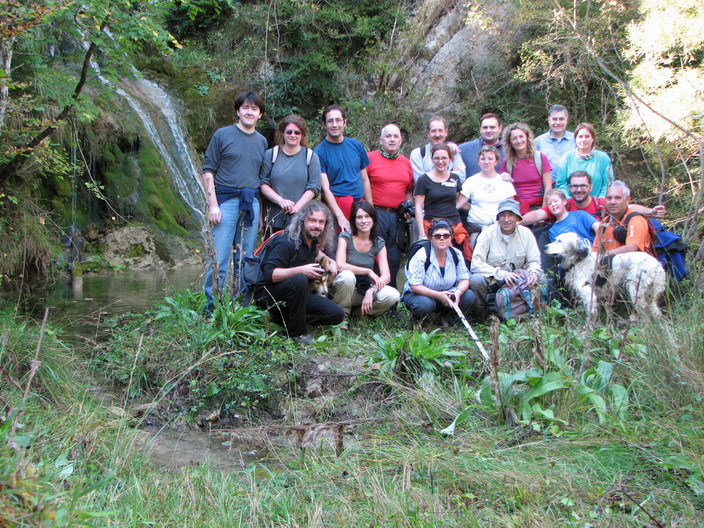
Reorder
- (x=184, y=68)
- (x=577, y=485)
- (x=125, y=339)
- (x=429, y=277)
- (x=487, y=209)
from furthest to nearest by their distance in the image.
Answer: (x=184, y=68) → (x=487, y=209) → (x=429, y=277) → (x=125, y=339) → (x=577, y=485)

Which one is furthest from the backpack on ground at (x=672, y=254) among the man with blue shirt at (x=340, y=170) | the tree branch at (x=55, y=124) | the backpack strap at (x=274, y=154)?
the tree branch at (x=55, y=124)

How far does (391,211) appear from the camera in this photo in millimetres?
6176

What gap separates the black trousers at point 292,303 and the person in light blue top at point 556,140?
2881 millimetres

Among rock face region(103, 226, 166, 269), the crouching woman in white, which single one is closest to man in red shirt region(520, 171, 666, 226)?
the crouching woman in white

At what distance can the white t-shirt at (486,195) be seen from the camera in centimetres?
594

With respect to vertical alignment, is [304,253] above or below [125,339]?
above

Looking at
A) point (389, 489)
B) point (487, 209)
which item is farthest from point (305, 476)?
point (487, 209)

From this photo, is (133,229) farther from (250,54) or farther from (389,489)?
(389,489)

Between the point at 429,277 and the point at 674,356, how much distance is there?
8.40ft

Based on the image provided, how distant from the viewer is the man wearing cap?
5.58 metres

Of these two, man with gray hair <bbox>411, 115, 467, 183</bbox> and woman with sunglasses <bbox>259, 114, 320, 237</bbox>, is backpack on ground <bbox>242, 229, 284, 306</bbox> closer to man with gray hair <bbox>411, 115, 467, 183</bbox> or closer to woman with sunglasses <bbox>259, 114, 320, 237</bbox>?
woman with sunglasses <bbox>259, 114, 320, 237</bbox>

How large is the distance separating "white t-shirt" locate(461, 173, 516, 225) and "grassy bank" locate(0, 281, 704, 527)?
4.63 feet

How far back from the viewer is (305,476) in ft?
8.93

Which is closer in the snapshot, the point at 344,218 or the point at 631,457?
the point at 631,457
